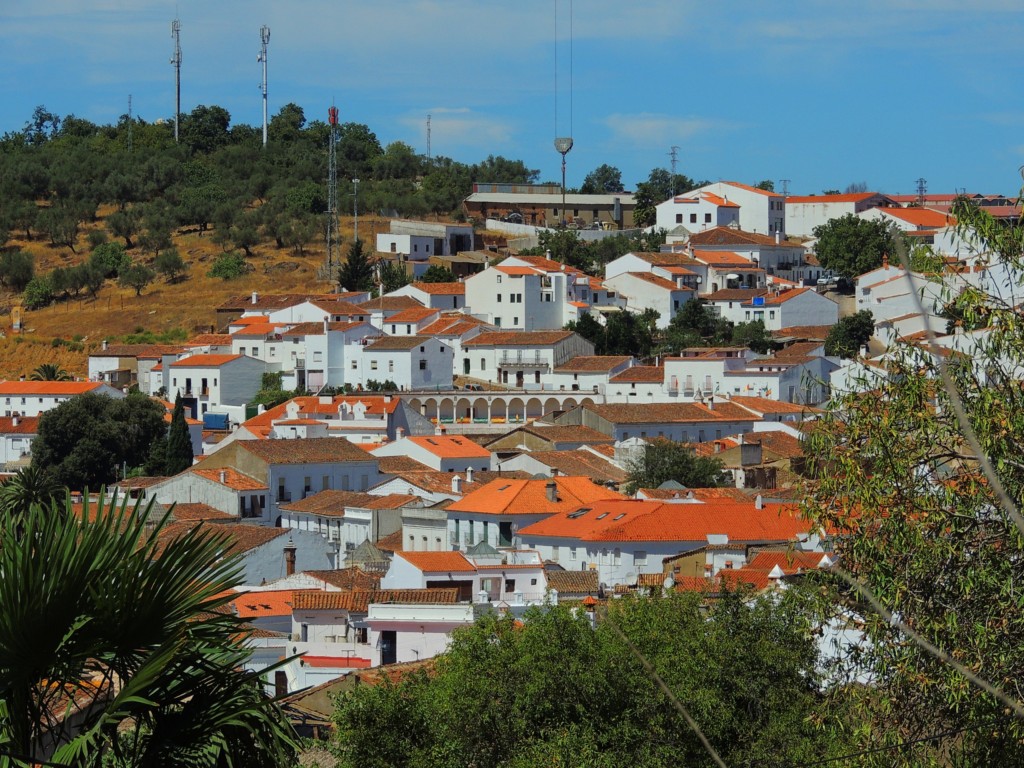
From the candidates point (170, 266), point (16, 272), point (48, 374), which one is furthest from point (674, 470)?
point (16, 272)

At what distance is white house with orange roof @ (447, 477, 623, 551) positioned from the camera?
44.2 m

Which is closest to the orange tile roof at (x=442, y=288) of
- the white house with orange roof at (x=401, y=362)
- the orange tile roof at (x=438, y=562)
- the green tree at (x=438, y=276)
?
the green tree at (x=438, y=276)

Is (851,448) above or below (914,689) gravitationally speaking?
above

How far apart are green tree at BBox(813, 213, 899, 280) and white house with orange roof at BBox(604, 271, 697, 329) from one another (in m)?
10.1

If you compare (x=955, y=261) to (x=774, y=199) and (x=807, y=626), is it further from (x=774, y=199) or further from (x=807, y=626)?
(x=774, y=199)

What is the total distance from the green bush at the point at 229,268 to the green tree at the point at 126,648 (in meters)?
93.9

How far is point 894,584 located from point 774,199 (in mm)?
92495

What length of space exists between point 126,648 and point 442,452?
170 ft

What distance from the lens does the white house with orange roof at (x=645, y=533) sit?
1523 inches

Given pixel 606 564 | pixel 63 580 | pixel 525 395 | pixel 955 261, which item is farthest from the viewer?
pixel 525 395

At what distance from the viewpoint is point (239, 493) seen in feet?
171

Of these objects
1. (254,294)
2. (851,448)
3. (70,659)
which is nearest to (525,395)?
(254,294)

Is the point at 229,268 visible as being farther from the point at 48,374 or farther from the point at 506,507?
the point at 506,507

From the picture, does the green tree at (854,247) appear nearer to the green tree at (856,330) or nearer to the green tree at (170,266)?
the green tree at (856,330)
